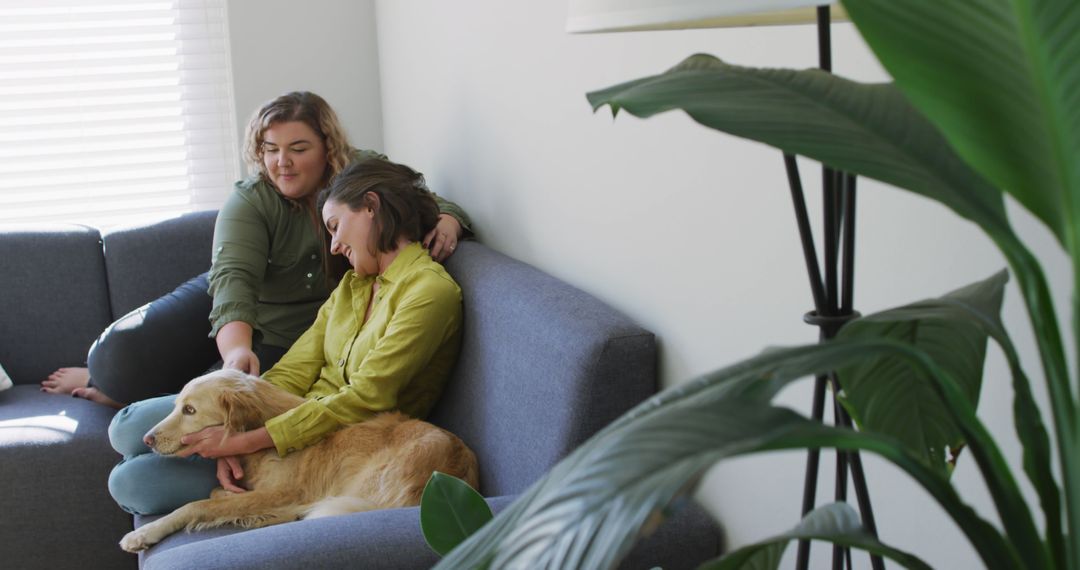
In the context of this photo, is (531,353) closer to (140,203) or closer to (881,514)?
(881,514)

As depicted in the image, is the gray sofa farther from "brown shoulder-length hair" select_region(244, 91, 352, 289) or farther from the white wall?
the white wall

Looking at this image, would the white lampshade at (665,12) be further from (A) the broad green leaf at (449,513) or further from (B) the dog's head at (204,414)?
(B) the dog's head at (204,414)

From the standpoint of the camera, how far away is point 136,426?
242 cm

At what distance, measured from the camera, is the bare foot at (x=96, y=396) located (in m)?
3.15

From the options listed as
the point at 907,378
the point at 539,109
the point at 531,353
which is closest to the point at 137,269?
the point at 539,109

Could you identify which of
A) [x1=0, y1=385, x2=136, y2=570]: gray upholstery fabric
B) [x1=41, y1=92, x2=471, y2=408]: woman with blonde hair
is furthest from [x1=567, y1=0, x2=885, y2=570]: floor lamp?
[x1=0, y1=385, x2=136, y2=570]: gray upholstery fabric

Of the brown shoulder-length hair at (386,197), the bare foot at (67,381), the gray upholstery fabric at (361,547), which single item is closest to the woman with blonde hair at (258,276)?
the bare foot at (67,381)

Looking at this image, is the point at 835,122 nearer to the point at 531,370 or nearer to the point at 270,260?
the point at 531,370

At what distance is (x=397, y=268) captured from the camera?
2416 mm

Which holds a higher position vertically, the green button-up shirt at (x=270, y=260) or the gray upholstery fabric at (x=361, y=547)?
the green button-up shirt at (x=270, y=260)

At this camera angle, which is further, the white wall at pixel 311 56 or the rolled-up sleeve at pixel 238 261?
the white wall at pixel 311 56

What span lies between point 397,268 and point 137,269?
1533 millimetres

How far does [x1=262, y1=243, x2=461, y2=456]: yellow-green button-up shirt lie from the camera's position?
2.20 meters

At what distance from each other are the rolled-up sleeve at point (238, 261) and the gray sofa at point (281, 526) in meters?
0.48
